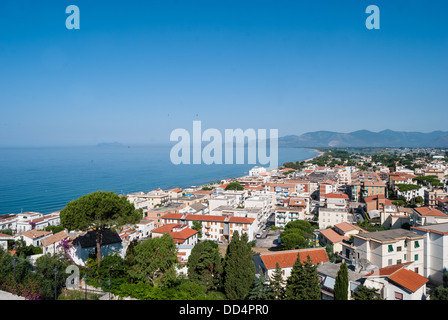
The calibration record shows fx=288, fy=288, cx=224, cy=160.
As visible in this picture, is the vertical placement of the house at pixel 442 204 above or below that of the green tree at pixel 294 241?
above

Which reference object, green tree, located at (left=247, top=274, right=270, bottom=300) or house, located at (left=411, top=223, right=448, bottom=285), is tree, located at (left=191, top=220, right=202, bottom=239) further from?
house, located at (left=411, top=223, right=448, bottom=285)

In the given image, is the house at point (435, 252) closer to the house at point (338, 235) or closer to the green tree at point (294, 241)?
the house at point (338, 235)

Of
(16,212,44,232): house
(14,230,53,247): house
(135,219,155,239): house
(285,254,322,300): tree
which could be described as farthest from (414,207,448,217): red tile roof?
(16,212,44,232): house

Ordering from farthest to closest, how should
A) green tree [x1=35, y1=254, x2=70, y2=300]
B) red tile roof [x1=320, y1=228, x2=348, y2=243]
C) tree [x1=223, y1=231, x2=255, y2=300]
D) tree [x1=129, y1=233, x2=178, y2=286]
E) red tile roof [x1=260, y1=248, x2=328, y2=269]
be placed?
1. red tile roof [x1=320, y1=228, x2=348, y2=243]
2. red tile roof [x1=260, y1=248, x2=328, y2=269]
3. tree [x1=129, y1=233, x2=178, y2=286]
4. tree [x1=223, y1=231, x2=255, y2=300]
5. green tree [x1=35, y1=254, x2=70, y2=300]

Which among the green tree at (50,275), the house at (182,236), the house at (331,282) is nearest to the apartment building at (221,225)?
the house at (182,236)
